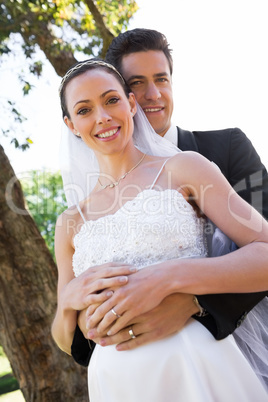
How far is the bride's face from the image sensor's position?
284cm

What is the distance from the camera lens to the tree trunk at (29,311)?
15.9 feet

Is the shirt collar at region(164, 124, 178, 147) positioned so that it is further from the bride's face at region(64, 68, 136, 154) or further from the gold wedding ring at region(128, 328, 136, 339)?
the gold wedding ring at region(128, 328, 136, 339)

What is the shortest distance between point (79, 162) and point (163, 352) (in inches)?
64.4

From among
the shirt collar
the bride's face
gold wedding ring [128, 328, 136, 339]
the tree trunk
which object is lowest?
the tree trunk

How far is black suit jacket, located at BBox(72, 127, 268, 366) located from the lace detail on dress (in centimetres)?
35

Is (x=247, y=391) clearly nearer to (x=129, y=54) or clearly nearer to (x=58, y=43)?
(x=129, y=54)

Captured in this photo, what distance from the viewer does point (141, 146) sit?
3.16 m

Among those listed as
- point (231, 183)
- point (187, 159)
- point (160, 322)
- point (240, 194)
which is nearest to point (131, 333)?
point (160, 322)

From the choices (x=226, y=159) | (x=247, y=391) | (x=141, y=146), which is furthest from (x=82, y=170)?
(x=247, y=391)

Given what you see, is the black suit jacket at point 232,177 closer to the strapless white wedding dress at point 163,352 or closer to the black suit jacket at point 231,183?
the black suit jacket at point 231,183

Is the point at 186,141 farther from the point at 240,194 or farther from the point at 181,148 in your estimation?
the point at 240,194

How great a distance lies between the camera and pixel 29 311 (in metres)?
4.97

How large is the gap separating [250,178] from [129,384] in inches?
58.5

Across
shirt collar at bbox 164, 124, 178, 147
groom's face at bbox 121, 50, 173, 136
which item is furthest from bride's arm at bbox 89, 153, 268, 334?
groom's face at bbox 121, 50, 173, 136
